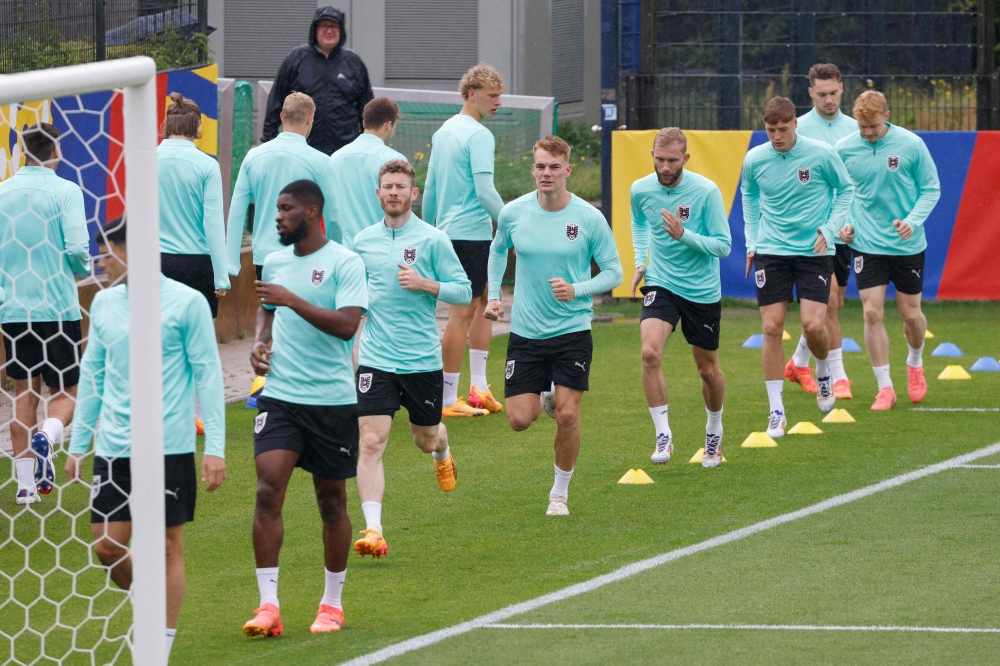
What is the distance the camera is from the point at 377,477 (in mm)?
7336

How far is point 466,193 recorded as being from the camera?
36.0 ft

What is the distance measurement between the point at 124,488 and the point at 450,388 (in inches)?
233

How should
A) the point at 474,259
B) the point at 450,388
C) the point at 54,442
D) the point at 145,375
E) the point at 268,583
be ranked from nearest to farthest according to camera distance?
the point at 145,375
the point at 268,583
the point at 54,442
the point at 474,259
the point at 450,388

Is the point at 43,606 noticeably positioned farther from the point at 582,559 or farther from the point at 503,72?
the point at 503,72

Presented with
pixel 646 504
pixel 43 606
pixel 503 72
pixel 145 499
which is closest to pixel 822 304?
pixel 646 504

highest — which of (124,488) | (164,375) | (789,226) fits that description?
(789,226)

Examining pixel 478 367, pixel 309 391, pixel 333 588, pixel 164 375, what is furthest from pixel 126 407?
pixel 478 367

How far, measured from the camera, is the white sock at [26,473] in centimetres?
841

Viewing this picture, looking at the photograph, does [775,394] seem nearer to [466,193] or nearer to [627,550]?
[466,193]

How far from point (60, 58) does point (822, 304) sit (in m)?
6.19

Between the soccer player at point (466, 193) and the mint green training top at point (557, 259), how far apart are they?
2390 mm

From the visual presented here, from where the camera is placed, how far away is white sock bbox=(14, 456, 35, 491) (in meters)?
8.41

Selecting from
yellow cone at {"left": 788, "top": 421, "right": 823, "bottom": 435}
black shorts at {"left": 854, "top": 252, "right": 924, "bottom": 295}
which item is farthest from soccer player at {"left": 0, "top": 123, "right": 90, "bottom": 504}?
black shorts at {"left": 854, "top": 252, "right": 924, "bottom": 295}

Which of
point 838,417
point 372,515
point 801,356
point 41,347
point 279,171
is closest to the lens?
point 372,515
